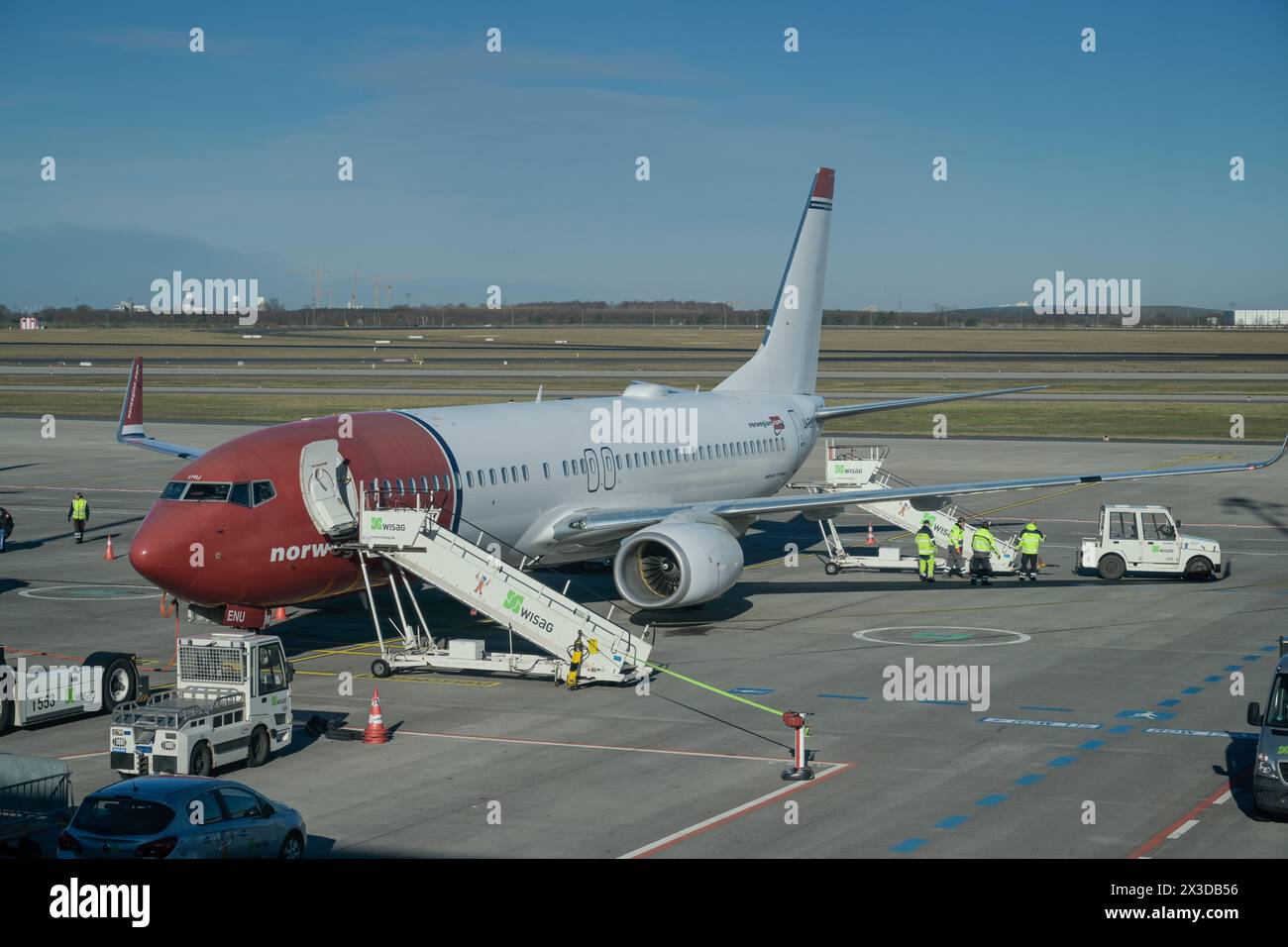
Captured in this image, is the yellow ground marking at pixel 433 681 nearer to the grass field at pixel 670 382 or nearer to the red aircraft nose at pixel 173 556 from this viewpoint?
the red aircraft nose at pixel 173 556

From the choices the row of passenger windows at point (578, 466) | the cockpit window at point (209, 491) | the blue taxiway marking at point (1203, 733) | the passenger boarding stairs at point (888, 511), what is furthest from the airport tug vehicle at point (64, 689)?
the passenger boarding stairs at point (888, 511)

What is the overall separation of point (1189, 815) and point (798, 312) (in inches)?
1285

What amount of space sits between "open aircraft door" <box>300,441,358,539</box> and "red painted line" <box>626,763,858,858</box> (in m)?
13.2

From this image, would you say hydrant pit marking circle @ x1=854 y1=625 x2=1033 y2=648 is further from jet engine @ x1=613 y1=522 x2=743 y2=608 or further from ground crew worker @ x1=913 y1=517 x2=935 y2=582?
ground crew worker @ x1=913 y1=517 x2=935 y2=582

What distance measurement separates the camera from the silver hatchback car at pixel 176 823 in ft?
59.3

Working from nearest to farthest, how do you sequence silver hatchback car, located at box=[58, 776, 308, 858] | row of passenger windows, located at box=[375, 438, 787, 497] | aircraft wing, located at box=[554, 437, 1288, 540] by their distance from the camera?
1. silver hatchback car, located at box=[58, 776, 308, 858]
2. row of passenger windows, located at box=[375, 438, 787, 497]
3. aircraft wing, located at box=[554, 437, 1288, 540]

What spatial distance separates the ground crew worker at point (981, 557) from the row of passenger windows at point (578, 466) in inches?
317

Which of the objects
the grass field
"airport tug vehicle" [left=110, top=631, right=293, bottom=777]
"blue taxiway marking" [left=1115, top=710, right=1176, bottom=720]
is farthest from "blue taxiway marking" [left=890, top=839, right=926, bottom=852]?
the grass field

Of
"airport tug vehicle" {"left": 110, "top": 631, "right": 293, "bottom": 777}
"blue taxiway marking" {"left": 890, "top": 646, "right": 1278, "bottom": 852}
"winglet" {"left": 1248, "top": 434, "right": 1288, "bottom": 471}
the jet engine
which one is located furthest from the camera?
"winglet" {"left": 1248, "top": 434, "right": 1288, "bottom": 471}

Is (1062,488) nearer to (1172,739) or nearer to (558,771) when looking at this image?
(1172,739)

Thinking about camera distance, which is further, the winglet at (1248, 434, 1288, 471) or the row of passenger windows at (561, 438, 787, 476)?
the row of passenger windows at (561, 438, 787, 476)

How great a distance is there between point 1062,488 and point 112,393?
291ft

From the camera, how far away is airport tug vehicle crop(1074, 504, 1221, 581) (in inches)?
1763

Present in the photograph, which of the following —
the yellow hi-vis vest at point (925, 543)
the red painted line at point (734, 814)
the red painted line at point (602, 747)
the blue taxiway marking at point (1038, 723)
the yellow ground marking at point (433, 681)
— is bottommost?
the yellow ground marking at point (433, 681)
